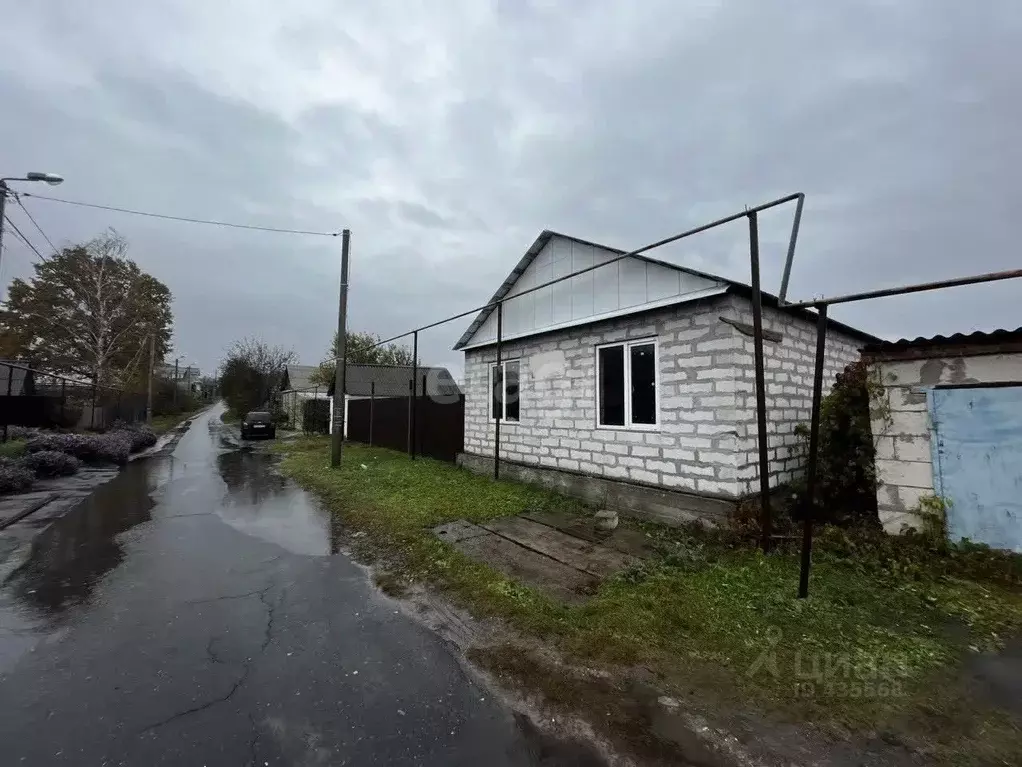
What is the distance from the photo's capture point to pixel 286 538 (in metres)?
Answer: 5.83

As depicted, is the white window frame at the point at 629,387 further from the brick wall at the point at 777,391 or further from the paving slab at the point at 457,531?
the paving slab at the point at 457,531

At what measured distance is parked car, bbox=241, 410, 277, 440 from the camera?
2136cm

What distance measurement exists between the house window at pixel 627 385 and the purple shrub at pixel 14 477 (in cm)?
1058

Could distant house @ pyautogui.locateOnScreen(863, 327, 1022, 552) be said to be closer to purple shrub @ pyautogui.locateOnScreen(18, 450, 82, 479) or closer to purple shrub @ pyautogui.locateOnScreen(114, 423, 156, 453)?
purple shrub @ pyautogui.locateOnScreen(18, 450, 82, 479)

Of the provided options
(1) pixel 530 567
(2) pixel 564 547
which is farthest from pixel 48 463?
(2) pixel 564 547

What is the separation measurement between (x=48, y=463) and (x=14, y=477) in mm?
1870

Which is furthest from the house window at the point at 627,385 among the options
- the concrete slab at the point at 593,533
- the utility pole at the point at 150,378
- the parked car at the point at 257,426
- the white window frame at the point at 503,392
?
the utility pole at the point at 150,378

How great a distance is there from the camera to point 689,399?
5.89m

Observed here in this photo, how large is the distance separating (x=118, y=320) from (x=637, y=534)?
3228 cm

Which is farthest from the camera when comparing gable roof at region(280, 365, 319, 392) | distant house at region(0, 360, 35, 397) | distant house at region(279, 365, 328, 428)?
gable roof at region(280, 365, 319, 392)

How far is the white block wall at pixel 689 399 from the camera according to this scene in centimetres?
555

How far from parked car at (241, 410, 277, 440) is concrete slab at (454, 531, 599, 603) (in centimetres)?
1966

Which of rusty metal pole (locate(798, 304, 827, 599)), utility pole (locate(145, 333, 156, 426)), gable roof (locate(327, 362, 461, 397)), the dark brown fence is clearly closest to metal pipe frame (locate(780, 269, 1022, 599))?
rusty metal pole (locate(798, 304, 827, 599))

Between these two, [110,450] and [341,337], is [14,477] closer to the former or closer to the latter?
[110,450]
